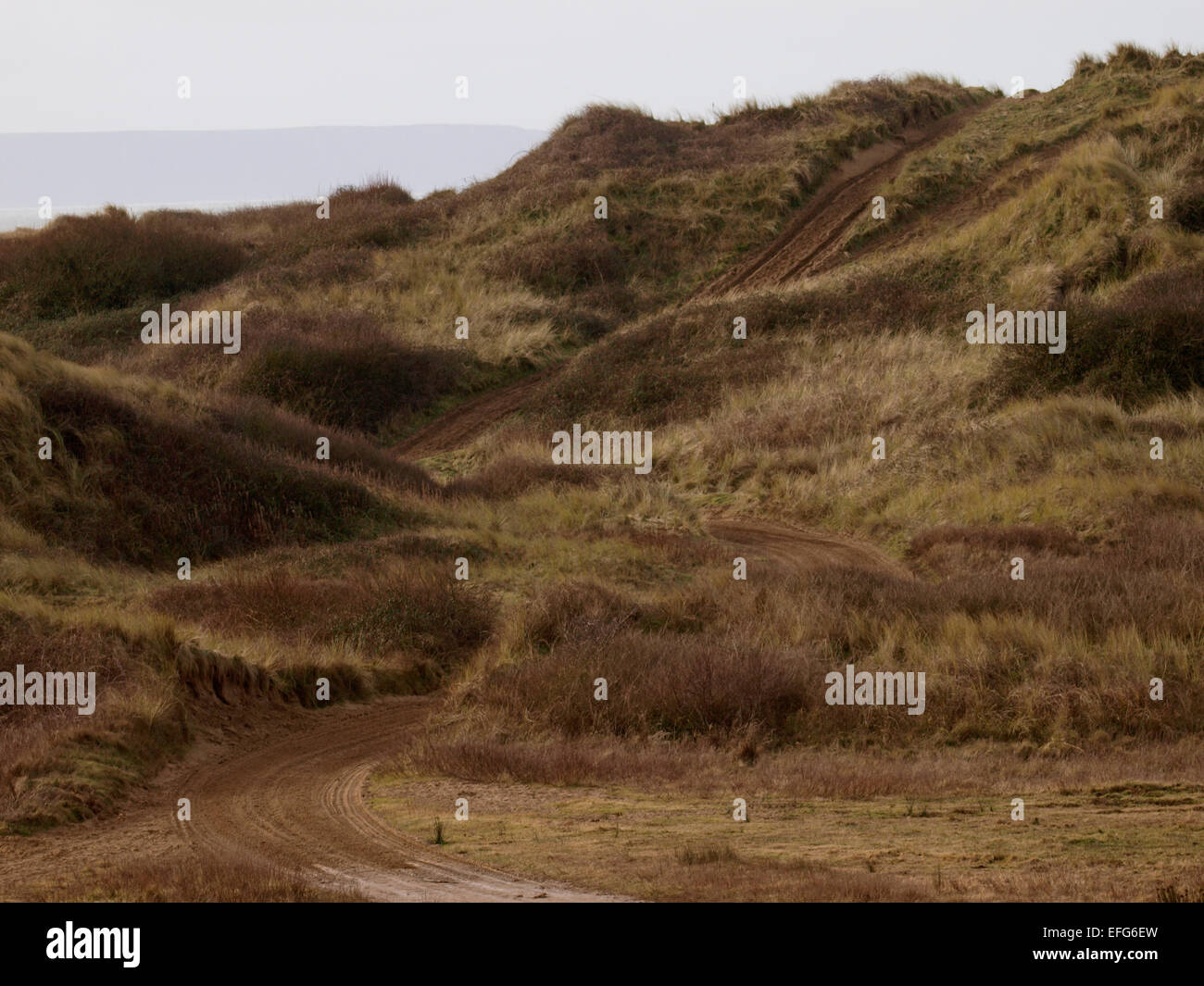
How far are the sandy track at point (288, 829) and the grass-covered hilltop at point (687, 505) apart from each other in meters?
0.32

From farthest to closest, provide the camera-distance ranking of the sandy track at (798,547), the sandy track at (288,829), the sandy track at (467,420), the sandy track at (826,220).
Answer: the sandy track at (826,220)
the sandy track at (467,420)
the sandy track at (798,547)
the sandy track at (288,829)

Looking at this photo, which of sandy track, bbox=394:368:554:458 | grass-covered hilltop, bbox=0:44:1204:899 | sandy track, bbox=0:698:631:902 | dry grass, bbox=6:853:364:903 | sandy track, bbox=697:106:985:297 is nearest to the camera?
dry grass, bbox=6:853:364:903

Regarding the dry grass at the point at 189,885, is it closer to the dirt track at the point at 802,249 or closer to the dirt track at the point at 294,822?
the dirt track at the point at 294,822

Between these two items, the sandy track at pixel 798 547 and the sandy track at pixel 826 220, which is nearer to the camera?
the sandy track at pixel 798 547

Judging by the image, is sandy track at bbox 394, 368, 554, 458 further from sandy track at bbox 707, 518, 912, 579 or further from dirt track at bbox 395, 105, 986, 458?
sandy track at bbox 707, 518, 912, 579

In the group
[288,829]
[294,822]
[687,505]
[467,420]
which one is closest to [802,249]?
[467,420]

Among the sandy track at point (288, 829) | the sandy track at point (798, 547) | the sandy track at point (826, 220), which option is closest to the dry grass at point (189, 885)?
the sandy track at point (288, 829)

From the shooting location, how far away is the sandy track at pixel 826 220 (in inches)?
1421

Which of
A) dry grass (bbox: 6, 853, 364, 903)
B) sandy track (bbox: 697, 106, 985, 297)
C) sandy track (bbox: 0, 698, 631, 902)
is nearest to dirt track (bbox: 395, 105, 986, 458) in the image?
sandy track (bbox: 697, 106, 985, 297)

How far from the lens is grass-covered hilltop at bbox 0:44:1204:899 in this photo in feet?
29.6

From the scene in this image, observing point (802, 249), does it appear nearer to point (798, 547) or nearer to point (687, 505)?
point (687, 505)

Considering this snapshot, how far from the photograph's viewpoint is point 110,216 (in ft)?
139

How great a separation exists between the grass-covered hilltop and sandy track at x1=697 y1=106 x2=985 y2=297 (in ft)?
0.69
